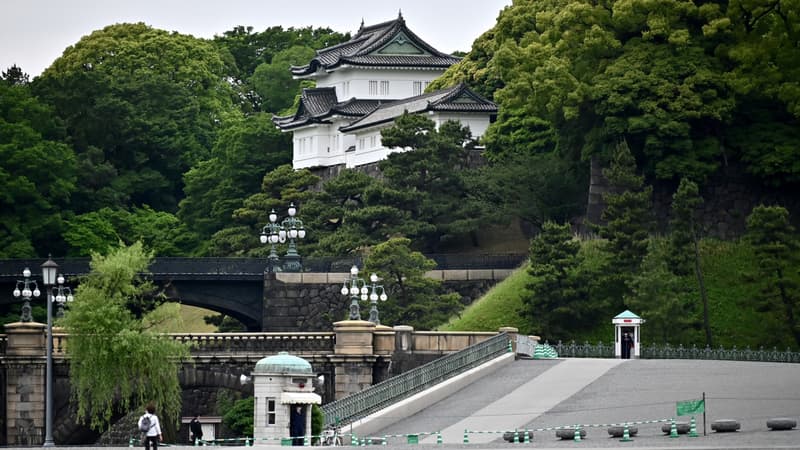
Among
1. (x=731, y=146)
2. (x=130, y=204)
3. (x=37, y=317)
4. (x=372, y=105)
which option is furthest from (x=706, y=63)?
(x=130, y=204)

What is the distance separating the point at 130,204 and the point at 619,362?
63184 mm

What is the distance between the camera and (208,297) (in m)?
95.9

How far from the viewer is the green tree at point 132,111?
128m

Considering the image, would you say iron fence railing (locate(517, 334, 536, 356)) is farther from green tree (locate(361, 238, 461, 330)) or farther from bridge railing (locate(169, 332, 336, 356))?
green tree (locate(361, 238, 461, 330))

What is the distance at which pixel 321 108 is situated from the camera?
125438mm

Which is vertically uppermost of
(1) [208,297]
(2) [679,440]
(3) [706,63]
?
(3) [706,63]

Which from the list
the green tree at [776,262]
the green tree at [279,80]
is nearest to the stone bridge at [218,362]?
the green tree at [776,262]

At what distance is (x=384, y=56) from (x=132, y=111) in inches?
552

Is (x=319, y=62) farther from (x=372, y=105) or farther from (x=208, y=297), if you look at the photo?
(x=208, y=297)

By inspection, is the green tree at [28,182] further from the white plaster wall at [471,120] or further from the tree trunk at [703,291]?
the tree trunk at [703,291]

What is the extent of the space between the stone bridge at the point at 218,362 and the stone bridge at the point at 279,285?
67.0ft

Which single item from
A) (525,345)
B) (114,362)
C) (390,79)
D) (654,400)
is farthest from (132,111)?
(654,400)

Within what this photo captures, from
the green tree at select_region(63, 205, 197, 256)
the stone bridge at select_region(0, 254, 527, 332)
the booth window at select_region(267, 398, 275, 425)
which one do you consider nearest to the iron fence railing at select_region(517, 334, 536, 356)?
the booth window at select_region(267, 398, 275, 425)

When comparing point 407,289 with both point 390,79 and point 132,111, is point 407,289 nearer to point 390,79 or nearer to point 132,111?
point 390,79
